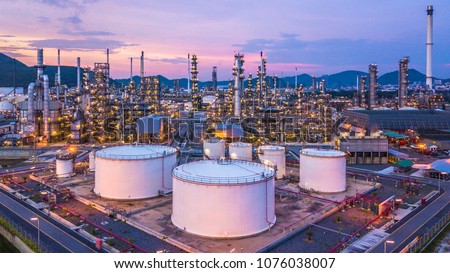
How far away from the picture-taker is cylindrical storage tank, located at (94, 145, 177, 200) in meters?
22.6

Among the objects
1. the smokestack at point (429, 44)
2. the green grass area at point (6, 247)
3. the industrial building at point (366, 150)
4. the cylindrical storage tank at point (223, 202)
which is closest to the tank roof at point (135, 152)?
the cylindrical storage tank at point (223, 202)

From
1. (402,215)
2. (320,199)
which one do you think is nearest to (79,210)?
(320,199)

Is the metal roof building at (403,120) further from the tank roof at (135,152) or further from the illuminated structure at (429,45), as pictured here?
the tank roof at (135,152)

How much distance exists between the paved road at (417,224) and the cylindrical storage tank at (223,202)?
197 inches

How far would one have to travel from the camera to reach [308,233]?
55.9 feet

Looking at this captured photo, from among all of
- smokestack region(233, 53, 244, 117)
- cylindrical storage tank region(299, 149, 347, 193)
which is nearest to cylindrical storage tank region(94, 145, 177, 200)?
cylindrical storage tank region(299, 149, 347, 193)

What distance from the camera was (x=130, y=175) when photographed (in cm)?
2267

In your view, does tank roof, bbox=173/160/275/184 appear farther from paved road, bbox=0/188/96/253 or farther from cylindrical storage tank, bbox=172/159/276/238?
paved road, bbox=0/188/96/253

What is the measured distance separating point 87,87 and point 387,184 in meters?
39.1

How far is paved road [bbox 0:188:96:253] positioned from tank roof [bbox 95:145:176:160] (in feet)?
16.6

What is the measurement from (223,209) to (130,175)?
8052 mm

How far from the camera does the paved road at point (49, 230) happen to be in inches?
625

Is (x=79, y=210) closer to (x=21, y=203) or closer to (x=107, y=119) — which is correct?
(x=21, y=203)

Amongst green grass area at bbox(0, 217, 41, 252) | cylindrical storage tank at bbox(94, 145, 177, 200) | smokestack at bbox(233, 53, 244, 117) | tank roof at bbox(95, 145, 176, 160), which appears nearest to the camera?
green grass area at bbox(0, 217, 41, 252)
